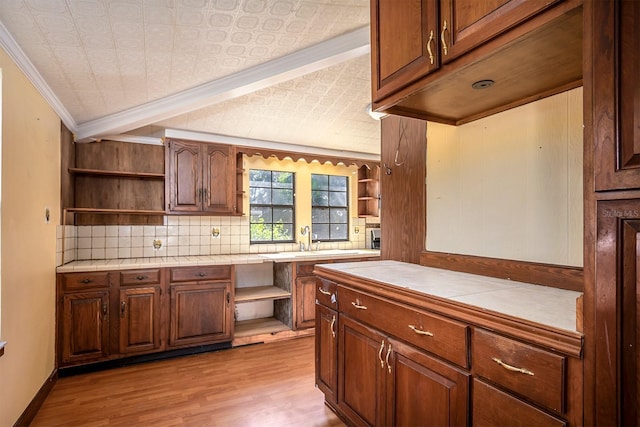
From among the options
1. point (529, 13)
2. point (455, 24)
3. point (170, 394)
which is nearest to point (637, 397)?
point (529, 13)

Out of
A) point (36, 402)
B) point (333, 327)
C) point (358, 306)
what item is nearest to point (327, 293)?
point (333, 327)

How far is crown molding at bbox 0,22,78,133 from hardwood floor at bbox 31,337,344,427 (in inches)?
83.7

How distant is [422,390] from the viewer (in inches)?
52.7

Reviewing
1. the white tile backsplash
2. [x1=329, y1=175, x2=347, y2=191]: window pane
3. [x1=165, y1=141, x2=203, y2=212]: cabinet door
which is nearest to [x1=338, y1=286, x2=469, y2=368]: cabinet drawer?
[x1=165, y1=141, x2=203, y2=212]: cabinet door

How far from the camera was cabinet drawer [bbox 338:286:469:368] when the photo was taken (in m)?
1.18

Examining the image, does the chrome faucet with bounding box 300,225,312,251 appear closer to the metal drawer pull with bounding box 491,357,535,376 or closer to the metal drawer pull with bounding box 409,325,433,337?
the metal drawer pull with bounding box 409,325,433,337

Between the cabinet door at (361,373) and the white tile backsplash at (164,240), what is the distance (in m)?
2.33

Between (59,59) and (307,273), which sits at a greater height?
(59,59)

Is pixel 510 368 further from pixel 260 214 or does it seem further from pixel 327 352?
pixel 260 214

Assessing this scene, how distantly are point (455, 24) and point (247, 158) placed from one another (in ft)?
10.2

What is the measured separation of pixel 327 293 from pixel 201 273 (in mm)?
1672

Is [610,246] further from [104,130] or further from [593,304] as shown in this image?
[104,130]

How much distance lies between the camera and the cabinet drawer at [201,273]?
3.15 meters

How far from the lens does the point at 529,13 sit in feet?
3.12
